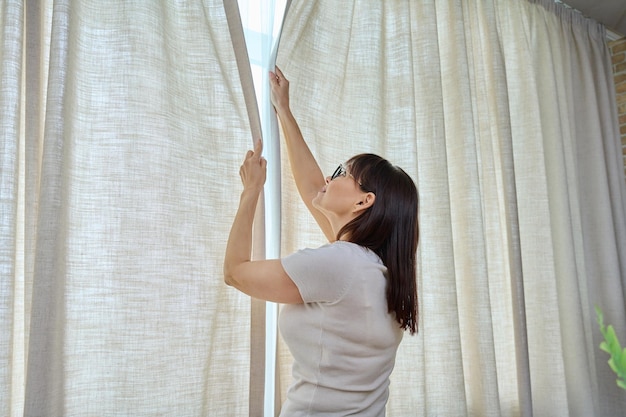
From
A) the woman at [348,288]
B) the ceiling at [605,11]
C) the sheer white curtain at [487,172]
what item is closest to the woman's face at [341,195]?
the woman at [348,288]

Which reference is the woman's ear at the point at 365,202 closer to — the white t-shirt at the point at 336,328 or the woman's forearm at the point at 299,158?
the white t-shirt at the point at 336,328

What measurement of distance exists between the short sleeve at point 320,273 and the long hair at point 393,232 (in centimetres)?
14

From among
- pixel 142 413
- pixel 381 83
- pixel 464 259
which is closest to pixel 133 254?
pixel 142 413

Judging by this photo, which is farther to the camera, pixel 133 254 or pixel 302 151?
pixel 302 151

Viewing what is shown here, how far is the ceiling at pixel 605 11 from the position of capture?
3.06 m

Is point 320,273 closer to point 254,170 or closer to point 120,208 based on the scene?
point 254,170

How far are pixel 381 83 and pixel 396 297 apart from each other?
99cm

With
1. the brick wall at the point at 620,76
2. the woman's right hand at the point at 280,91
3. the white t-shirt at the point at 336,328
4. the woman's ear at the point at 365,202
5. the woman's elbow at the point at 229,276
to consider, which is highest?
the brick wall at the point at 620,76

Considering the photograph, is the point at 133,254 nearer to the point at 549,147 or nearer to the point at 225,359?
the point at 225,359

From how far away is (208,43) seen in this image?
5.65 feet

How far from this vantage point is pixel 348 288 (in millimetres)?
1384

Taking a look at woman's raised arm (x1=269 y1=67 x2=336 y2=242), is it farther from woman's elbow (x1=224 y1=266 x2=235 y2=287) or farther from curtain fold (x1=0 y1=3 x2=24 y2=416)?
curtain fold (x1=0 y1=3 x2=24 y2=416)

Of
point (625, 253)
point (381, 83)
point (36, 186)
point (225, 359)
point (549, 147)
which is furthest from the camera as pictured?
point (625, 253)

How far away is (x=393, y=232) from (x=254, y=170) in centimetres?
41
